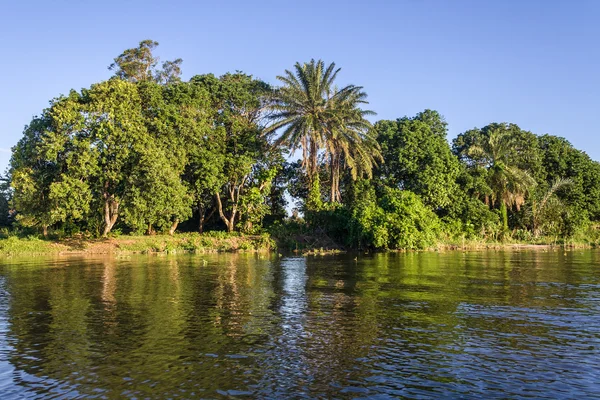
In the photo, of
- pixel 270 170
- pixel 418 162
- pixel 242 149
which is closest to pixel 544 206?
pixel 418 162

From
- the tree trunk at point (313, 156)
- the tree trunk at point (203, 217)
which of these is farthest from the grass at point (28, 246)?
the tree trunk at point (313, 156)

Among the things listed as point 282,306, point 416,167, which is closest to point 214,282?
point 282,306

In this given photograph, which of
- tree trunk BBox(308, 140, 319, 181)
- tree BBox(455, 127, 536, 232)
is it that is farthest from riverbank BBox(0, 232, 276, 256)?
tree BBox(455, 127, 536, 232)

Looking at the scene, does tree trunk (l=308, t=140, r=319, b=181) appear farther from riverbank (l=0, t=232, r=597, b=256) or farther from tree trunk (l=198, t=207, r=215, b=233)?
tree trunk (l=198, t=207, r=215, b=233)

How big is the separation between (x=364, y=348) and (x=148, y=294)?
1064cm

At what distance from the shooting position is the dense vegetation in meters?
44.7

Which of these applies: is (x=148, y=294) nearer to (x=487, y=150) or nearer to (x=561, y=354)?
(x=561, y=354)

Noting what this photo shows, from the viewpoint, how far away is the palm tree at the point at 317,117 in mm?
49781

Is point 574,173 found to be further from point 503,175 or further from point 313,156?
point 313,156

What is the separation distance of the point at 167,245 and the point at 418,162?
2890 cm

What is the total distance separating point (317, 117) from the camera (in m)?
51.1

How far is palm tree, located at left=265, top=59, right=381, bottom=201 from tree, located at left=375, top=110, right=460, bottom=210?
5.27 metres

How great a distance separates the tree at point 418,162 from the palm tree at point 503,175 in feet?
16.7

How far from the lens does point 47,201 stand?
4512 cm
